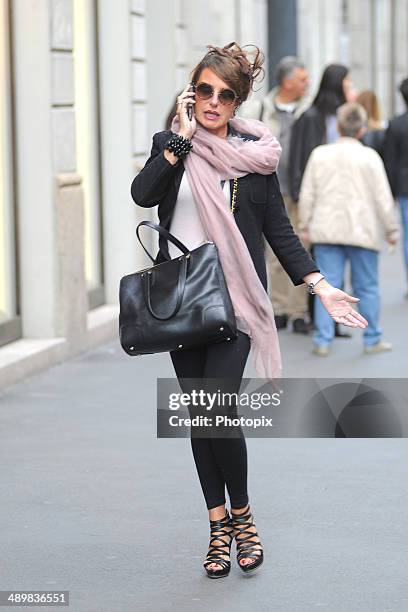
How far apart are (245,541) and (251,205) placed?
3.58 feet

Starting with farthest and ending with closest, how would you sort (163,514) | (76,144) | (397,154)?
(397,154) < (76,144) < (163,514)

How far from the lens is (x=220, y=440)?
17.1ft

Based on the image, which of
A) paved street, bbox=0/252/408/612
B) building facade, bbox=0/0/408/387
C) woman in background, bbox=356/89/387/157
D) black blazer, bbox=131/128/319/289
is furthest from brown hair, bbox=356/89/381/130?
black blazer, bbox=131/128/319/289

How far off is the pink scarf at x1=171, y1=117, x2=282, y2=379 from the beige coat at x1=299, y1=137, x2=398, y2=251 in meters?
4.95

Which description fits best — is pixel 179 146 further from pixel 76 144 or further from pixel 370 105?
pixel 370 105

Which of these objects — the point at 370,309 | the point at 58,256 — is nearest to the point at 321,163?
the point at 370,309

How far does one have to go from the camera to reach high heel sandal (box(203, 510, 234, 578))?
535 cm

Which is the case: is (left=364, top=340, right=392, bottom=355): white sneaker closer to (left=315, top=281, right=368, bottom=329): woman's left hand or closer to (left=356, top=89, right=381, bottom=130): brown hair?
(left=356, top=89, right=381, bottom=130): brown hair

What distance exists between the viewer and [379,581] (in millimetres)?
5301

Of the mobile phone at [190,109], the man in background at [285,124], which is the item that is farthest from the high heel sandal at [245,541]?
the man in background at [285,124]

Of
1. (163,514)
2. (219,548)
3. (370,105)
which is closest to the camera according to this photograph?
(219,548)

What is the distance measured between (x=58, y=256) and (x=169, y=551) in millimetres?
4650

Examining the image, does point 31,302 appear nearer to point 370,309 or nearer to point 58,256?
point 58,256

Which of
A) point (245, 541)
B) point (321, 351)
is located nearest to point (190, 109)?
point (245, 541)
